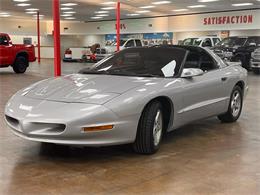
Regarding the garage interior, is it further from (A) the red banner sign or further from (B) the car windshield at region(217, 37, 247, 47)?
(A) the red banner sign

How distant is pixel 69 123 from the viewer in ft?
12.5

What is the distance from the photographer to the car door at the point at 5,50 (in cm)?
1636

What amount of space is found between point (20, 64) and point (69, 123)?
14960 mm

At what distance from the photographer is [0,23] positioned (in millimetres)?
40219

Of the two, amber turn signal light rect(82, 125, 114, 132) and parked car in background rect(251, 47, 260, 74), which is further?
parked car in background rect(251, 47, 260, 74)

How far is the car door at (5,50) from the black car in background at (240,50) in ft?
32.0

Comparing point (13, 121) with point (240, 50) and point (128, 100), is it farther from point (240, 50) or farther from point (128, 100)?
point (240, 50)

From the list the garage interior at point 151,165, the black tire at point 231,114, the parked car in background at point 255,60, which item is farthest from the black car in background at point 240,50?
the black tire at point 231,114

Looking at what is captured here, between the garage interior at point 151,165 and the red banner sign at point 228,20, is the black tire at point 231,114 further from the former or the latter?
the red banner sign at point 228,20

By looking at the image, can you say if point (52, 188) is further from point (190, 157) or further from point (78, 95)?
point (190, 157)

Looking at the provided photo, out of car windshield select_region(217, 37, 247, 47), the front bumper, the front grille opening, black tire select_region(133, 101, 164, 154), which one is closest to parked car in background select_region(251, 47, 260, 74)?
car windshield select_region(217, 37, 247, 47)

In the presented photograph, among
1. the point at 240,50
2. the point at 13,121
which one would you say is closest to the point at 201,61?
the point at 13,121

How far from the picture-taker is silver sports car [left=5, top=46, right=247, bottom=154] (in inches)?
154

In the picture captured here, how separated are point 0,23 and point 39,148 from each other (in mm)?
38448
